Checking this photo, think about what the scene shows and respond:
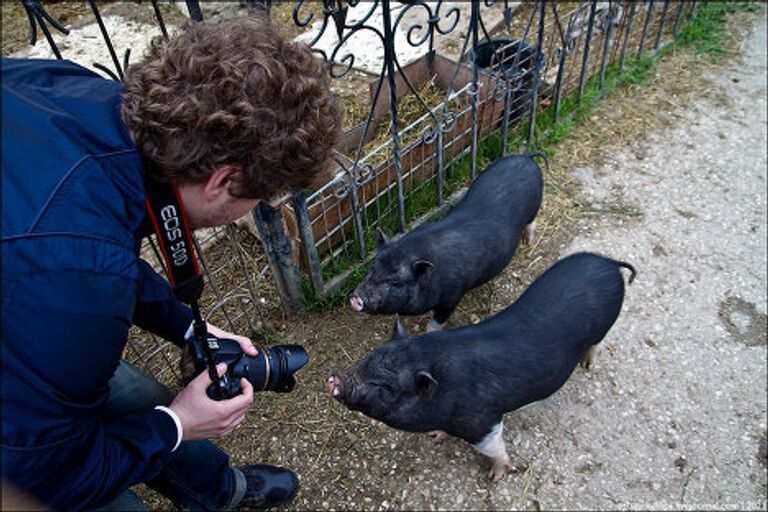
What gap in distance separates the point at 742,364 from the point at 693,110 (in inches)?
105

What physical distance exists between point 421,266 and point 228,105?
1736mm

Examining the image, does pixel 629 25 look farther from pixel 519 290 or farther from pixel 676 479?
pixel 676 479

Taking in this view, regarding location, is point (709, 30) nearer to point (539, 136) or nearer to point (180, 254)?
point (539, 136)

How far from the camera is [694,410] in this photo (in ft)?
10.5

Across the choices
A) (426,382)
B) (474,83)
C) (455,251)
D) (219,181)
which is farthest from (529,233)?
(219,181)

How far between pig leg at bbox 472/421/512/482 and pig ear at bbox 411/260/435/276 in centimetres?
86

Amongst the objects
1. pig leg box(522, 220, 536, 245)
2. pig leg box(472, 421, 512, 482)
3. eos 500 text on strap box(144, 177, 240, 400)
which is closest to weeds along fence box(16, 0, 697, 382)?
pig leg box(522, 220, 536, 245)

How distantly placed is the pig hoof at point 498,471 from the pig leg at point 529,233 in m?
1.62

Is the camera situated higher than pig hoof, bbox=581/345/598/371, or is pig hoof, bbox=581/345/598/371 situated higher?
the camera

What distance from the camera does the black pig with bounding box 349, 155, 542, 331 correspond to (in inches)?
127

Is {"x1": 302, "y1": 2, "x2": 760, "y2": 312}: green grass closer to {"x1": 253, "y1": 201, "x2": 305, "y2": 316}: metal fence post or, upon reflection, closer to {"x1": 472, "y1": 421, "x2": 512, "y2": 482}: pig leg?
{"x1": 253, "y1": 201, "x2": 305, "y2": 316}: metal fence post

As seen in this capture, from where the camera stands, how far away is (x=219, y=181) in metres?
1.68

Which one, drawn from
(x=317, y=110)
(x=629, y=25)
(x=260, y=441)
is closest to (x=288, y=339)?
(x=260, y=441)

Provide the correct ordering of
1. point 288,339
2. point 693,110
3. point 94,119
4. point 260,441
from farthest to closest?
point 693,110, point 288,339, point 260,441, point 94,119
